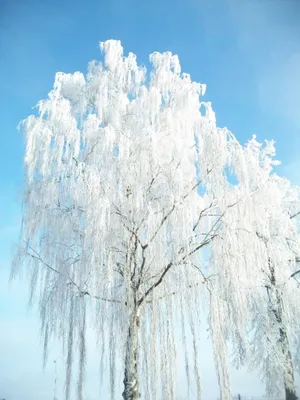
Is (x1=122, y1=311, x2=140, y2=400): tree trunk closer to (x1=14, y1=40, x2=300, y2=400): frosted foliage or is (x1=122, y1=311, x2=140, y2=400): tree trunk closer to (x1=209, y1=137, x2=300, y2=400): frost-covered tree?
(x1=14, y1=40, x2=300, y2=400): frosted foliage

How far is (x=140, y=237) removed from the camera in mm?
7613

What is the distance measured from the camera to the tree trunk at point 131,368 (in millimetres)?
7039

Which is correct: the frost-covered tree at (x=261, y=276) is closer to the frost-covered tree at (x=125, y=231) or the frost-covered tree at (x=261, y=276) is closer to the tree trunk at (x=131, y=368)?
the frost-covered tree at (x=125, y=231)

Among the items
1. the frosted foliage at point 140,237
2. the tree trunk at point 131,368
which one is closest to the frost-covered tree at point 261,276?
the frosted foliage at point 140,237

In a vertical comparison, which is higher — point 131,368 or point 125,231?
point 125,231

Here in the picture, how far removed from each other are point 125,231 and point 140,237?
0.33m

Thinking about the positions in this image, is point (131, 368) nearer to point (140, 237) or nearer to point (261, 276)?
point (140, 237)

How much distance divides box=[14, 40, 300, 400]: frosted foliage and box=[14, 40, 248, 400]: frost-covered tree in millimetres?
22

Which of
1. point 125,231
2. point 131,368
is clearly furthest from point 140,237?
point 131,368

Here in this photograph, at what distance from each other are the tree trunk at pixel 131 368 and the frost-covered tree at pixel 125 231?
0.02 m

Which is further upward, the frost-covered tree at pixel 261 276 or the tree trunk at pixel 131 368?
the frost-covered tree at pixel 261 276

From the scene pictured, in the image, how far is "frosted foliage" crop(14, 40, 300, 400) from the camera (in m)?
7.00

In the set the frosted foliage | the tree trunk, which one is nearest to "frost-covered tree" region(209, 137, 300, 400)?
the frosted foliage

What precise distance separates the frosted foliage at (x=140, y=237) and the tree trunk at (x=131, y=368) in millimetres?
19
